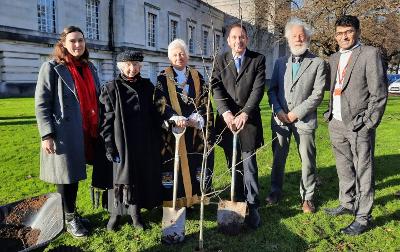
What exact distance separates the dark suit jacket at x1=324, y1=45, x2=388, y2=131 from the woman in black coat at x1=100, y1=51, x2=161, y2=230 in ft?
6.84

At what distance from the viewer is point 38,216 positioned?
312 centimetres

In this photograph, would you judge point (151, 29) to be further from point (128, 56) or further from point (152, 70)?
point (128, 56)

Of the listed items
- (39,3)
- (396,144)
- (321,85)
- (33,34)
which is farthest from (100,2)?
(321,85)

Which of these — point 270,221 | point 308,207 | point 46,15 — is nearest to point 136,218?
point 270,221

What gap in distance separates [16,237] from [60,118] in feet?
4.11

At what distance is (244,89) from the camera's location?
4.30 metres

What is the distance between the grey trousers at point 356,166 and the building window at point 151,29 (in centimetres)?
3170

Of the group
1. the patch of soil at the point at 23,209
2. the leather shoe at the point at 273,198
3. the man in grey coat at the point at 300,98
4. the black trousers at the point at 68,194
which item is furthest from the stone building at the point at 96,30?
the patch of soil at the point at 23,209

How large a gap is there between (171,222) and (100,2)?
90.1 ft

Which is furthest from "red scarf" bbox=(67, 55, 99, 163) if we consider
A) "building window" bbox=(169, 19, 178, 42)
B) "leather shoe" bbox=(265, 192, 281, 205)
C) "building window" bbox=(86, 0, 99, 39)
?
"building window" bbox=(169, 19, 178, 42)

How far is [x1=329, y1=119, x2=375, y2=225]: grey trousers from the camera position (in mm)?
4070

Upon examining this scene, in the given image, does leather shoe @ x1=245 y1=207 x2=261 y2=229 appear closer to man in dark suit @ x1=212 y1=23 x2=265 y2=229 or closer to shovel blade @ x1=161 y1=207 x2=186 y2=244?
man in dark suit @ x1=212 y1=23 x2=265 y2=229

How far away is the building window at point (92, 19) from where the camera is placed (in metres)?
27.7

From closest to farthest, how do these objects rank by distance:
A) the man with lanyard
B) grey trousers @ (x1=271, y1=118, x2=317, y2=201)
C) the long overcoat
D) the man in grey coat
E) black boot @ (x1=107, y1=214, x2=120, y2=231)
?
the long overcoat → the man with lanyard → black boot @ (x1=107, y1=214, x2=120, y2=231) → the man in grey coat → grey trousers @ (x1=271, y1=118, x2=317, y2=201)
